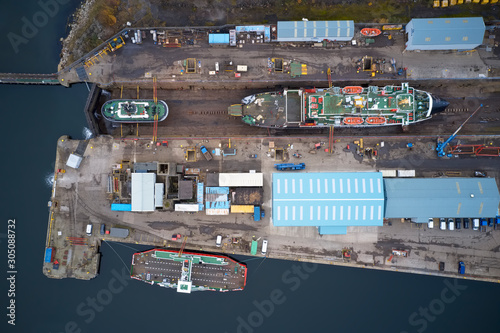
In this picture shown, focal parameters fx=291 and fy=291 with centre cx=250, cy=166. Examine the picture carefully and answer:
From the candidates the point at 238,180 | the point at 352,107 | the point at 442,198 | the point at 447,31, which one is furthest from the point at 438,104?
the point at 238,180

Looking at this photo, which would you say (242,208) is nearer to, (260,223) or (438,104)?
(260,223)

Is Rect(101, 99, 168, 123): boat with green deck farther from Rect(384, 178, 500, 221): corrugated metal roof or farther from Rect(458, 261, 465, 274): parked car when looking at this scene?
Rect(458, 261, 465, 274): parked car

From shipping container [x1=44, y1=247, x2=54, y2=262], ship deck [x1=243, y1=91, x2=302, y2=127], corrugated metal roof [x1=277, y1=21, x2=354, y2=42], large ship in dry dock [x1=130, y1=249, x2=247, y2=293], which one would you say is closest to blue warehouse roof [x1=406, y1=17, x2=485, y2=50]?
corrugated metal roof [x1=277, y1=21, x2=354, y2=42]

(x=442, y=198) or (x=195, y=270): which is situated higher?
(x=442, y=198)

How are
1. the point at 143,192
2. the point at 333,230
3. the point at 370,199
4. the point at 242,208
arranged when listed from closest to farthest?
the point at 370,199 → the point at 143,192 → the point at 333,230 → the point at 242,208

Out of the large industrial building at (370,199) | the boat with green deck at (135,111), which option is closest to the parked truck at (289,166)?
the large industrial building at (370,199)

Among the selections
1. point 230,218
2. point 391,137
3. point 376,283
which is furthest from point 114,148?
point 376,283

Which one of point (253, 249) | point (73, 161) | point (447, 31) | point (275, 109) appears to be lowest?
point (253, 249)

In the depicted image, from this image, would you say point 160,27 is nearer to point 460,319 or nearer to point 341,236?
point 341,236
